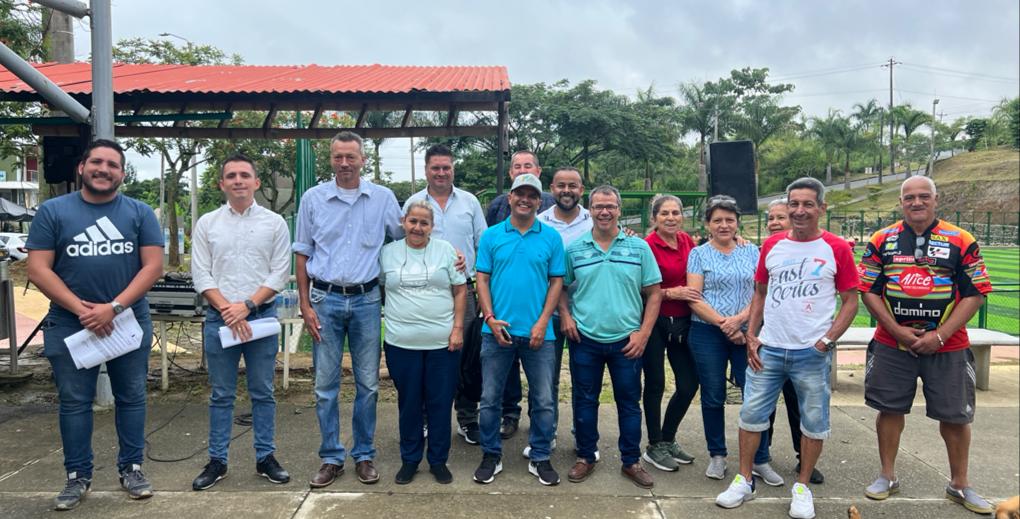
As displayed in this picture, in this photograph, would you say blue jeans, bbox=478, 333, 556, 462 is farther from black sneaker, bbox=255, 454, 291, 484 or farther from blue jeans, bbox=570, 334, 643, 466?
black sneaker, bbox=255, 454, 291, 484

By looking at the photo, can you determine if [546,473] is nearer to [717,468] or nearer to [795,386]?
[717,468]

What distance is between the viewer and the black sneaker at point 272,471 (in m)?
3.74

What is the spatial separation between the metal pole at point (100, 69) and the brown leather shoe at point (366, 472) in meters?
3.01

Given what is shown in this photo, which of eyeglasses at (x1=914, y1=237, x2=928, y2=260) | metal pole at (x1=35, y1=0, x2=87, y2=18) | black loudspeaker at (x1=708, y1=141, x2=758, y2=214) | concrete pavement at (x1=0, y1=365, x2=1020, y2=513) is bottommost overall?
concrete pavement at (x1=0, y1=365, x2=1020, y2=513)

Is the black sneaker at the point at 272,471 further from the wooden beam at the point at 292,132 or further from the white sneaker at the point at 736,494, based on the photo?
the wooden beam at the point at 292,132

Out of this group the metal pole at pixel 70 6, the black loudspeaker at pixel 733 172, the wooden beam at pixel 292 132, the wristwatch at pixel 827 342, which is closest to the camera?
the wristwatch at pixel 827 342

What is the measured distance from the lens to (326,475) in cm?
371

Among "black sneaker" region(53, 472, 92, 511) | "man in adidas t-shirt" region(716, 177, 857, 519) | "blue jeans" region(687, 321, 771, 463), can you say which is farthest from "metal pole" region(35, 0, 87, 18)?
"man in adidas t-shirt" region(716, 177, 857, 519)

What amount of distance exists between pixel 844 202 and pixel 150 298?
51481 millimetres

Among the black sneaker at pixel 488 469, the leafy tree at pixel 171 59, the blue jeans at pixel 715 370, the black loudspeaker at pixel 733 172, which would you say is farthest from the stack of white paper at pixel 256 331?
the leafy tree at pixel 171 59

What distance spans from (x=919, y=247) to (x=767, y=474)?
1495 millimetres

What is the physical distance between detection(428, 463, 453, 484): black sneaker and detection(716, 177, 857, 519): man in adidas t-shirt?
1.48 m

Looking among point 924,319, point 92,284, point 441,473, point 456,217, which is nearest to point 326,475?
point 441,473

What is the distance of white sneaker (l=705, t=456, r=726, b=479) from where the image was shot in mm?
3867
